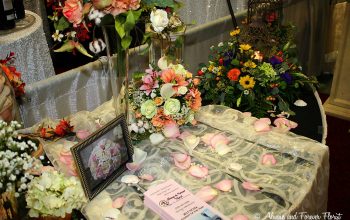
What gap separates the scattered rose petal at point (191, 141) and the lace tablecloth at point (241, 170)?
11 mm

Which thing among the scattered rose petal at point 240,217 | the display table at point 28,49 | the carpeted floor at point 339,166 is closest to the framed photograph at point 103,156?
the scattered rose petal at point 240,217

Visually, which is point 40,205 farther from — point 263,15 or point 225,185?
point 263,15

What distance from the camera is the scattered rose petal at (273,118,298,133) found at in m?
1.14

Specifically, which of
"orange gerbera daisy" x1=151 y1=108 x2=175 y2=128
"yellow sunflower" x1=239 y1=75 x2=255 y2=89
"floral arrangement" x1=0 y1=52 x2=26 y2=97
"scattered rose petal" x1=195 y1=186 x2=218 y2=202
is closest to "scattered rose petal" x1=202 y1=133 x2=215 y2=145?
"orange gerbera daisy" x1=151 y1=108 x2=175 y2=128

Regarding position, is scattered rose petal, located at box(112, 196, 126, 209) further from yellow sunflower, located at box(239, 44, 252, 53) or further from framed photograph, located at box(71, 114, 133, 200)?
yellow sunflower, located at box(239, 44, 252, 53)

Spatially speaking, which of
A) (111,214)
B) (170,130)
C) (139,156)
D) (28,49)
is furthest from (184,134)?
(28,49)

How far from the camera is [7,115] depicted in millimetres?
907

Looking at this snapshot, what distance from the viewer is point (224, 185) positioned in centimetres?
90

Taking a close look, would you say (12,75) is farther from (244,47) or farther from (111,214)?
(244,47)

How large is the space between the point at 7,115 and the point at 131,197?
1.24ft

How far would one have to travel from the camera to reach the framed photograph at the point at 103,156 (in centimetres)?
84

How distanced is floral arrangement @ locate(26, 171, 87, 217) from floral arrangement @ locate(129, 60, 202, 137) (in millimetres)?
393

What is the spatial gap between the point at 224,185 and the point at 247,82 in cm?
Result: 56

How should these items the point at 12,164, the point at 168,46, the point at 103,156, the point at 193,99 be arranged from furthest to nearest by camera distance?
the point at 168,46, the point at 193,99, the point at 103,156, the point at 12,164
